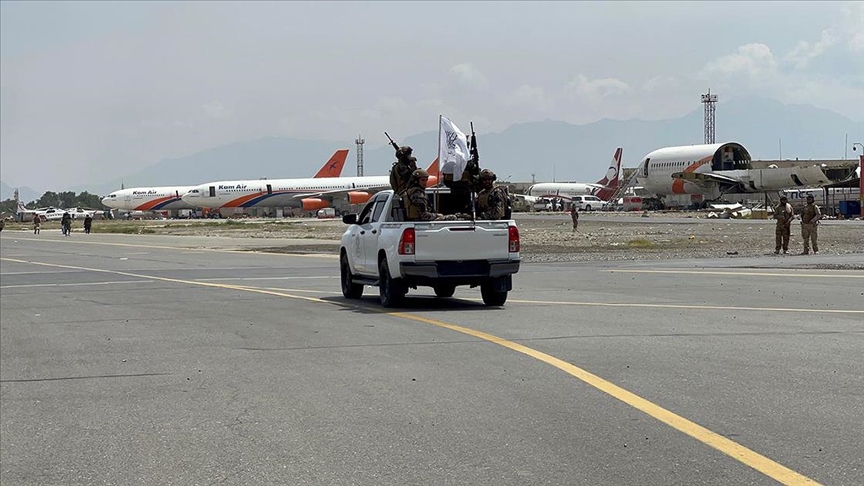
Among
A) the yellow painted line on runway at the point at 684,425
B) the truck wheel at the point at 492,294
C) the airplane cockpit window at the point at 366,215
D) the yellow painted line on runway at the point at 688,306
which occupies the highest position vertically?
the airplane cockpit window at the point at 366,215

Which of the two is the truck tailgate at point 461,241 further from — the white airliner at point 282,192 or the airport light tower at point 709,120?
the airport light tower at point 709,120

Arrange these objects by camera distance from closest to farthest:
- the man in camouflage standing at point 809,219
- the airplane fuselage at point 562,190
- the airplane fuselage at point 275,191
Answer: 1. the man in camouflage standing at point 809,219
2. the airplane fuselage at point 275,191
3. the airplane fuselage at point 562,190

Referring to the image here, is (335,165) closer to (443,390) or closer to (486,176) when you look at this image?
(486,176)

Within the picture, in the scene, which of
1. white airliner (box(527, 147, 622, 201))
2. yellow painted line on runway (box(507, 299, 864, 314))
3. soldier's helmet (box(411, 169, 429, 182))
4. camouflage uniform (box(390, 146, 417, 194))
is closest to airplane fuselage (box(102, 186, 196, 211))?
white airliner (box(527, 147, 622, 201))

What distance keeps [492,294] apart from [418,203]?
5.92ft

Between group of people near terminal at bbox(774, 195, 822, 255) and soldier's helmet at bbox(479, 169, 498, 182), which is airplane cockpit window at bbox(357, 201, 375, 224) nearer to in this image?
soldier's helmet at bbox(479, 169, 498, 182)

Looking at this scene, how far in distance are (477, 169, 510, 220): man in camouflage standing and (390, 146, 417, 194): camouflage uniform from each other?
1.13 metres

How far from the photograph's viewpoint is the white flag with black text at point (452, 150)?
17.2 meters

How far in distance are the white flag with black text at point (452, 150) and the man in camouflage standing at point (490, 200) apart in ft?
Answer: 1.27

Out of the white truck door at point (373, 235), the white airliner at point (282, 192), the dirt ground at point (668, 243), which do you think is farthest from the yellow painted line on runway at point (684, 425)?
the white airliner at point (282, 192)

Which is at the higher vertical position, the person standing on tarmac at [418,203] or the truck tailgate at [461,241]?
the person standing on tarmac at [418,203]

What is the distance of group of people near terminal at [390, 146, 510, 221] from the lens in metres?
16.7

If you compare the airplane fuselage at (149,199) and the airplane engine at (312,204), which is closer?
the airplane engine at (312,204)

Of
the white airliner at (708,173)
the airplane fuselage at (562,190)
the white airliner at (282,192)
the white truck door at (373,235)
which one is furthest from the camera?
the airplane fuselage at (562,190)
